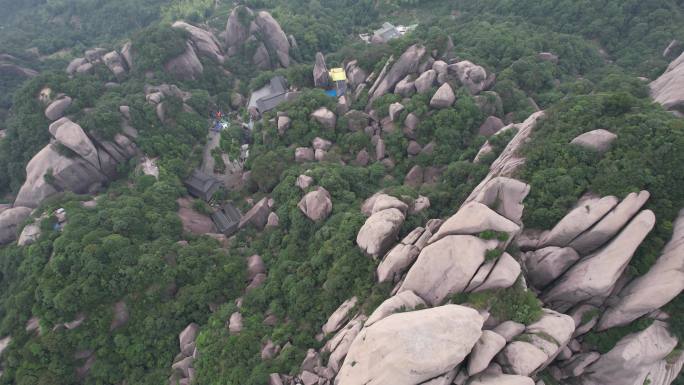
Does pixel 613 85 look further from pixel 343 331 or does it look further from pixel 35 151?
pixel 35 151

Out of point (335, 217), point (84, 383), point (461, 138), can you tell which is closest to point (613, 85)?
point (461, 138)

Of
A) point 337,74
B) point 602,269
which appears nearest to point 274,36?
point 337,74

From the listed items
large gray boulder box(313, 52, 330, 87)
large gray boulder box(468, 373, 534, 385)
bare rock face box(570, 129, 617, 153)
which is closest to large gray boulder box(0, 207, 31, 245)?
large gray boulder box(313, 52, 330, 87)

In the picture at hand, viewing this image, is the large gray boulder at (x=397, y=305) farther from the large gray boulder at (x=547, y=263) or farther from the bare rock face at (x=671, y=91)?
the bare rock face at (x=671, y=91)

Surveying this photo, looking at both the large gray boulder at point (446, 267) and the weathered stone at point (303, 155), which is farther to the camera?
the weathered stone at point (303, 155)

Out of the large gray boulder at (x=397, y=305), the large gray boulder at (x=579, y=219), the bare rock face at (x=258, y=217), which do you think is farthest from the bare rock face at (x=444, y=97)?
the large gray boulder at (x=397, y=305)
